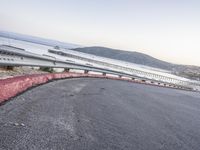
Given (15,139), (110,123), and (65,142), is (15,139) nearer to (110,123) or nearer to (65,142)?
(65,142)

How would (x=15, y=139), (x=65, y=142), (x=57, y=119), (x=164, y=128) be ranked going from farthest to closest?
(x=164, y=128) < (x=57, y=119) < (x=65, y=142) < (x=15, y=139)

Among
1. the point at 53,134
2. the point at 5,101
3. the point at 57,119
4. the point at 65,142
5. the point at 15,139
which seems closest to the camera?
the point at 15,139

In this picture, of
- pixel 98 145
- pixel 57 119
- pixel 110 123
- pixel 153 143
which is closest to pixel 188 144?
pixel 153 143

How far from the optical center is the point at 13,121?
5035 mm

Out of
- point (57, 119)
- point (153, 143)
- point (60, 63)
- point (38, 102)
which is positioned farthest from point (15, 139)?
point (60, 63)

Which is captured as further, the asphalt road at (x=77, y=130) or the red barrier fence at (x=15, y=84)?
the red barrier fence at (x=15, y=84)

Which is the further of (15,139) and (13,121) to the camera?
(13,121)

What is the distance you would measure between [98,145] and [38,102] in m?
3.18

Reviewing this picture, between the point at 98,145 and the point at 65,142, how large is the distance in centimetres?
54

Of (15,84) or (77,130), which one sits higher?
(15,84)

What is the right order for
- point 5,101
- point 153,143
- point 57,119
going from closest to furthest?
point 153,143, point 57,119, point 5,101

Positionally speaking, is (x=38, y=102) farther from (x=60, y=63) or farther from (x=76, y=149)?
(x=60, y=63)

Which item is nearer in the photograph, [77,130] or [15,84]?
[77,130]

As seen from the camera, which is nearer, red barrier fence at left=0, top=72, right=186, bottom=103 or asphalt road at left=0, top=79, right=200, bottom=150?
asphalt road at left=0, top=79, right=200, bottom=150
